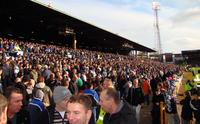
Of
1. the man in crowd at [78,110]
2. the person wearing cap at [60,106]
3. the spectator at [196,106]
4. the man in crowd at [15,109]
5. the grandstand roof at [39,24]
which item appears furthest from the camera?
the grandstand roof at [39,24]

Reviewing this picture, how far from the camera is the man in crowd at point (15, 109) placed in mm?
5359

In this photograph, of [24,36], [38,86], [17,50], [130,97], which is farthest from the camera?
[24,36]

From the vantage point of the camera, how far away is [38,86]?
907cm

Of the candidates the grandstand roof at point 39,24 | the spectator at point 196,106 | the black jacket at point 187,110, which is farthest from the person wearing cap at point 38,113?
the grandstand roof at point 39,24

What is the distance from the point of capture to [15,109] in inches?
212

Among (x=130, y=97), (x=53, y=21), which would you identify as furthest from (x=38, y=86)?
(x=53, y=21)

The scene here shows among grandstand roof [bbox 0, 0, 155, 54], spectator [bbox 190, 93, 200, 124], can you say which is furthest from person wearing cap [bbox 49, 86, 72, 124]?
grandstand roof [bbox 0, 0, 155, 54]

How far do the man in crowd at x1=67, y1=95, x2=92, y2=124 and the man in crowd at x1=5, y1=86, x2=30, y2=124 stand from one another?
1.52m

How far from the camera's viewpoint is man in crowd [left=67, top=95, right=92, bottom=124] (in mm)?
3898

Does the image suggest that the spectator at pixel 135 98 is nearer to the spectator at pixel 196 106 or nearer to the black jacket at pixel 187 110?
the black jacket at pixel 187 110

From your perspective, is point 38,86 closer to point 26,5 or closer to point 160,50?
point 26,5

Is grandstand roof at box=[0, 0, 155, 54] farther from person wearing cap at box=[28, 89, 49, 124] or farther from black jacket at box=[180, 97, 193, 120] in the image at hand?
person wearing cap at box=[28, 89, 49, 124]

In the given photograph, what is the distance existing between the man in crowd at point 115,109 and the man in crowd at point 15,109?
40.2 inches

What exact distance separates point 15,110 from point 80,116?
67.4 inches
